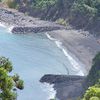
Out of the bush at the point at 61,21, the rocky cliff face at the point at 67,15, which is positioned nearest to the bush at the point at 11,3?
the rocky cliff face at the point at 67,15

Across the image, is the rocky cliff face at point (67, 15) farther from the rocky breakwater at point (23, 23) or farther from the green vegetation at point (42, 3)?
the rocky breakwater at point (23, 23)

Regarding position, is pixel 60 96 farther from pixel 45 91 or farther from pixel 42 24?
pixel 42 24

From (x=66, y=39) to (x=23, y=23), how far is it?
61.1 feet

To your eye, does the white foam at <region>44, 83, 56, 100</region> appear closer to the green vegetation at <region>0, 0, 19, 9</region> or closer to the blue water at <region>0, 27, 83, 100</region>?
the blue water at <region>0, 27, 83, 100</region>

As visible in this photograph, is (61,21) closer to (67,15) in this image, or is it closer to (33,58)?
(67,15)

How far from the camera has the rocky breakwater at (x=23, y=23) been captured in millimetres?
107912

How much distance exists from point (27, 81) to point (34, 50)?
2317 cm

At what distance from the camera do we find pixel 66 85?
6500cm

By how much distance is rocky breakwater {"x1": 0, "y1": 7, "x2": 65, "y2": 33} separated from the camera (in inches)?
4249

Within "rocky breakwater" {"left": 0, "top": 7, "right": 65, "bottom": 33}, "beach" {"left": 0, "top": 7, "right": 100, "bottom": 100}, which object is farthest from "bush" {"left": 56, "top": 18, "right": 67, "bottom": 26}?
"beach" {"left": 0, "top": 7, "right": 100, "bottom": 100}

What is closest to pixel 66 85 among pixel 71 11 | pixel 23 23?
pixel 23 23

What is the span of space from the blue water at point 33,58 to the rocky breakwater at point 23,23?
10.7 ft

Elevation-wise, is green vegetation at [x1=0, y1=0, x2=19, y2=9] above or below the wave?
below

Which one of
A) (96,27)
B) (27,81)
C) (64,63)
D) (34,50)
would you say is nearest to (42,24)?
(96,27)
